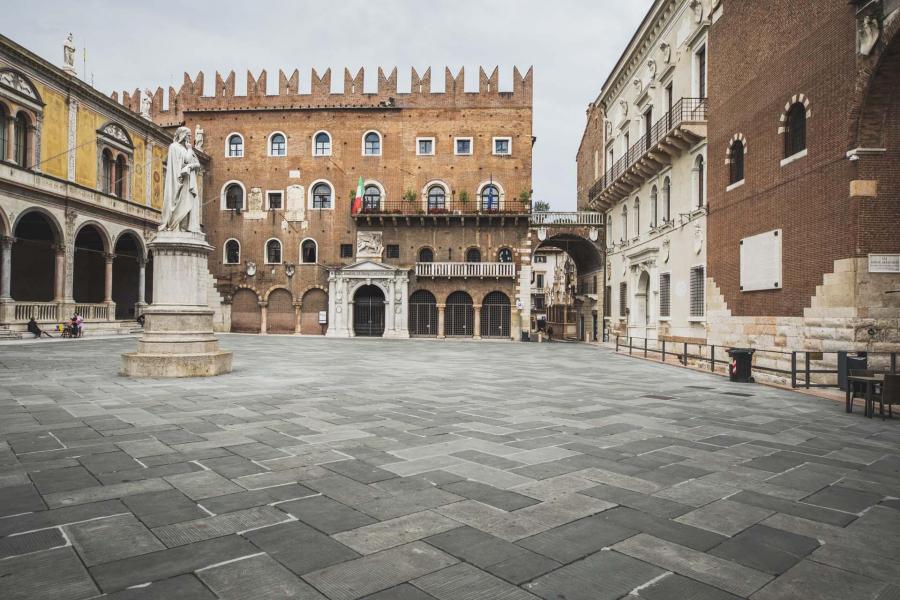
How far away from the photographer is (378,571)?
3086 mm

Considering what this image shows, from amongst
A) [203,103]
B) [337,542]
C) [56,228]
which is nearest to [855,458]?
[337,542]

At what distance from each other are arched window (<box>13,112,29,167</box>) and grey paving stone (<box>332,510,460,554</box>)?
27154mm

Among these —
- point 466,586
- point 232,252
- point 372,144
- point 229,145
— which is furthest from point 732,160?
point 229,145

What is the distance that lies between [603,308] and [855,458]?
2646 centimetres

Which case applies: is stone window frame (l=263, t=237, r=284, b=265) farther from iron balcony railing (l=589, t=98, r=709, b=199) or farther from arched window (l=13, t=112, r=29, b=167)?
iron balcony railing (l=589, t=98, r=709, b=199)

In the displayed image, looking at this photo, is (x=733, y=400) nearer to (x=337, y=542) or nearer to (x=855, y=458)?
(x=855, y=458)

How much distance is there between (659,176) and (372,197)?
18428 mm

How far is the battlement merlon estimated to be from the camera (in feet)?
116

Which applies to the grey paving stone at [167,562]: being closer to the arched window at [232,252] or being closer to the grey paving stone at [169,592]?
the grey paving stone at [169,592]

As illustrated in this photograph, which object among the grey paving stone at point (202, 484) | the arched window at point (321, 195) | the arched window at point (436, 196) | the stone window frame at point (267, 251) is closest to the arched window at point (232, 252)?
the stone window frame at point (267, 251)

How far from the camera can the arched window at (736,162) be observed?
1672 cm

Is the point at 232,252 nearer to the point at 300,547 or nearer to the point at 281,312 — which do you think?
the point at 281,312

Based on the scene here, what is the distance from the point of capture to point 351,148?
35.8 metres

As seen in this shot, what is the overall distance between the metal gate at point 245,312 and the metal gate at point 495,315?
14.1 m
